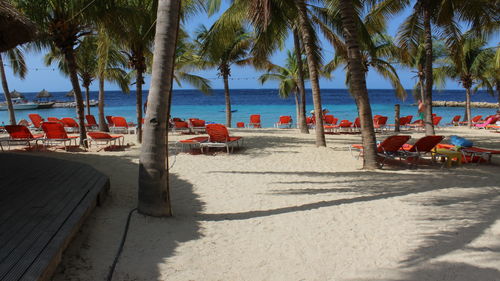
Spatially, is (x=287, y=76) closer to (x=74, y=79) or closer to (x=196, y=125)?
(x=196, y=125)

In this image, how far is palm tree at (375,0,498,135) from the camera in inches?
420

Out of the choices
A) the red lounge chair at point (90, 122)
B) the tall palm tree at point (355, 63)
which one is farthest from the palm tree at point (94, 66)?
the tall palm tree at point (355, 63)

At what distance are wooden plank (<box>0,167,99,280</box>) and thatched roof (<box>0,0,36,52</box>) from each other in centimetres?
262

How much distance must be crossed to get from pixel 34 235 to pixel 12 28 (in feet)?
12.1

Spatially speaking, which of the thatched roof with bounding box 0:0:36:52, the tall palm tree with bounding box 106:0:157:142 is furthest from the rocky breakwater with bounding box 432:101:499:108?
the thatched roof with bounding box 0:0:36:52

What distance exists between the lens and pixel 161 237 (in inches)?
155

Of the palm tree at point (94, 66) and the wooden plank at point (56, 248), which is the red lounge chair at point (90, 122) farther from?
the wooden plank at point (56, 248)

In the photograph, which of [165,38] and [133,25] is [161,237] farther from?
[133,25]

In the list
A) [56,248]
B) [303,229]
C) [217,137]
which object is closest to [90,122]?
[217,137]

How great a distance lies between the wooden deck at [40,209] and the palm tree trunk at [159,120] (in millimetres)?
697

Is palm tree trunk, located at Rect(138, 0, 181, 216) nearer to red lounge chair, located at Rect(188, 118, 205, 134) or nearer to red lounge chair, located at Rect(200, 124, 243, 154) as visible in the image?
red lounge chair, located at Rect(200, 124, 243, 154)

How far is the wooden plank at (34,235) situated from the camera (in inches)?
101

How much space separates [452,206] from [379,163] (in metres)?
2.82

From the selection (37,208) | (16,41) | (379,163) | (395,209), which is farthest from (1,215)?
(379,163)
